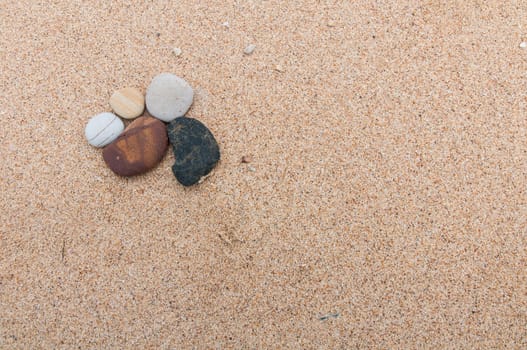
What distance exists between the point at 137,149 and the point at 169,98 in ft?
0.79

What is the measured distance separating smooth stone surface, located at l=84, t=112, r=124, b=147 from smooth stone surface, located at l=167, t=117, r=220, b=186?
22 centimetres

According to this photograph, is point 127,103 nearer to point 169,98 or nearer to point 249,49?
point 169,98

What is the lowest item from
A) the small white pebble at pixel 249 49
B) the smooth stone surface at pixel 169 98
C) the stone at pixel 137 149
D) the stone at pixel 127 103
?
the stone at pixel 137 149

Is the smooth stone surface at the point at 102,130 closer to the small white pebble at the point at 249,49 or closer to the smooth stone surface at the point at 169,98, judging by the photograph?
the smooth stone surface at the point at 169,98

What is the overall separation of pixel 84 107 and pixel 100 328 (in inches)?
34.0

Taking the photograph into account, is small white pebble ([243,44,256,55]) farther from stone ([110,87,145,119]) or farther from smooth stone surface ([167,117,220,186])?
stone ([110,87,145,119])

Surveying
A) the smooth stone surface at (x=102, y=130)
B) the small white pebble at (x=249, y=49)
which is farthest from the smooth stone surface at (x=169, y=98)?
the small white pebble at (x=249, y=49)

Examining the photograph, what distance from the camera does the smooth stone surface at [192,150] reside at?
150cm

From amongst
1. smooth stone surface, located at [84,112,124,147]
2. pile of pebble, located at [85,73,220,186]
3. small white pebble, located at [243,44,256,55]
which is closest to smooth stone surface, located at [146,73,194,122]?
pile of pebble, located at [85,73,220,186]

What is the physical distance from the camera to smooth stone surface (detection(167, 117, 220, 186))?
150 cm

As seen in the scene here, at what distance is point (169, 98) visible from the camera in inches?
62.1

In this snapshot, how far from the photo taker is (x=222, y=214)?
1511 millimetres

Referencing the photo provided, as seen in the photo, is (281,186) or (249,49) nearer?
(281,186)

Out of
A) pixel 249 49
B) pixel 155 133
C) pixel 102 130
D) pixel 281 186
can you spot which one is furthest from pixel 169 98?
pixel 281 186
